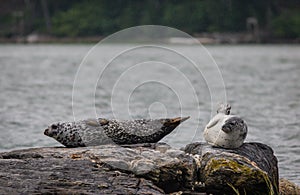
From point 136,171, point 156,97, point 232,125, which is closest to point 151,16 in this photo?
point 156,97

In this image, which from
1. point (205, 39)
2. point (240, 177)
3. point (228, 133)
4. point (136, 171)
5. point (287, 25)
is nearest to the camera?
point (136, 171)

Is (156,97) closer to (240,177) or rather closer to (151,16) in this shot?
(240,177)

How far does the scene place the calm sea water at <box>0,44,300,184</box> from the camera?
57.2 ft

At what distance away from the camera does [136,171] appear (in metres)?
9.33

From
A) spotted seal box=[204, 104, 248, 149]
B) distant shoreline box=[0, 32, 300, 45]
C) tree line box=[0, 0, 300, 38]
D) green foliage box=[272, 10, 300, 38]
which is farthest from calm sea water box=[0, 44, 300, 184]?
tree line box=[0, 0, 300, 38]

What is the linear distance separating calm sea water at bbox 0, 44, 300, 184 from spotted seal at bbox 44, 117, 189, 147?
2.77m

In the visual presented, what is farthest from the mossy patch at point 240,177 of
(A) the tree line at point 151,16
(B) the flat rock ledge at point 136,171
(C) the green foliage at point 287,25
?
(C) the green foliage at point 287,25

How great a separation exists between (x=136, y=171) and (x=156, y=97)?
1876 cm

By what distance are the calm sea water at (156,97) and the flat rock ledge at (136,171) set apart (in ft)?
9.34

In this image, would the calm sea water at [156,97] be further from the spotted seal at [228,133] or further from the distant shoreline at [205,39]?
the distant shoreline at [205,39]

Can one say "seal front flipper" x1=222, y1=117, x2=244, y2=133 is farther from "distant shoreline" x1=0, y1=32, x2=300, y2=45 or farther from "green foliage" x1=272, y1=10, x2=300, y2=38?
"green foliage" x1=272, y1=10, x2=300, y2=38

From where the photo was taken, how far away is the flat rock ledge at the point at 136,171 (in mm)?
8656

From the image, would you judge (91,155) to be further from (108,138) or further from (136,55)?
(136,55)

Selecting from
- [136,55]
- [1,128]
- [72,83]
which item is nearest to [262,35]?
[136,55]
